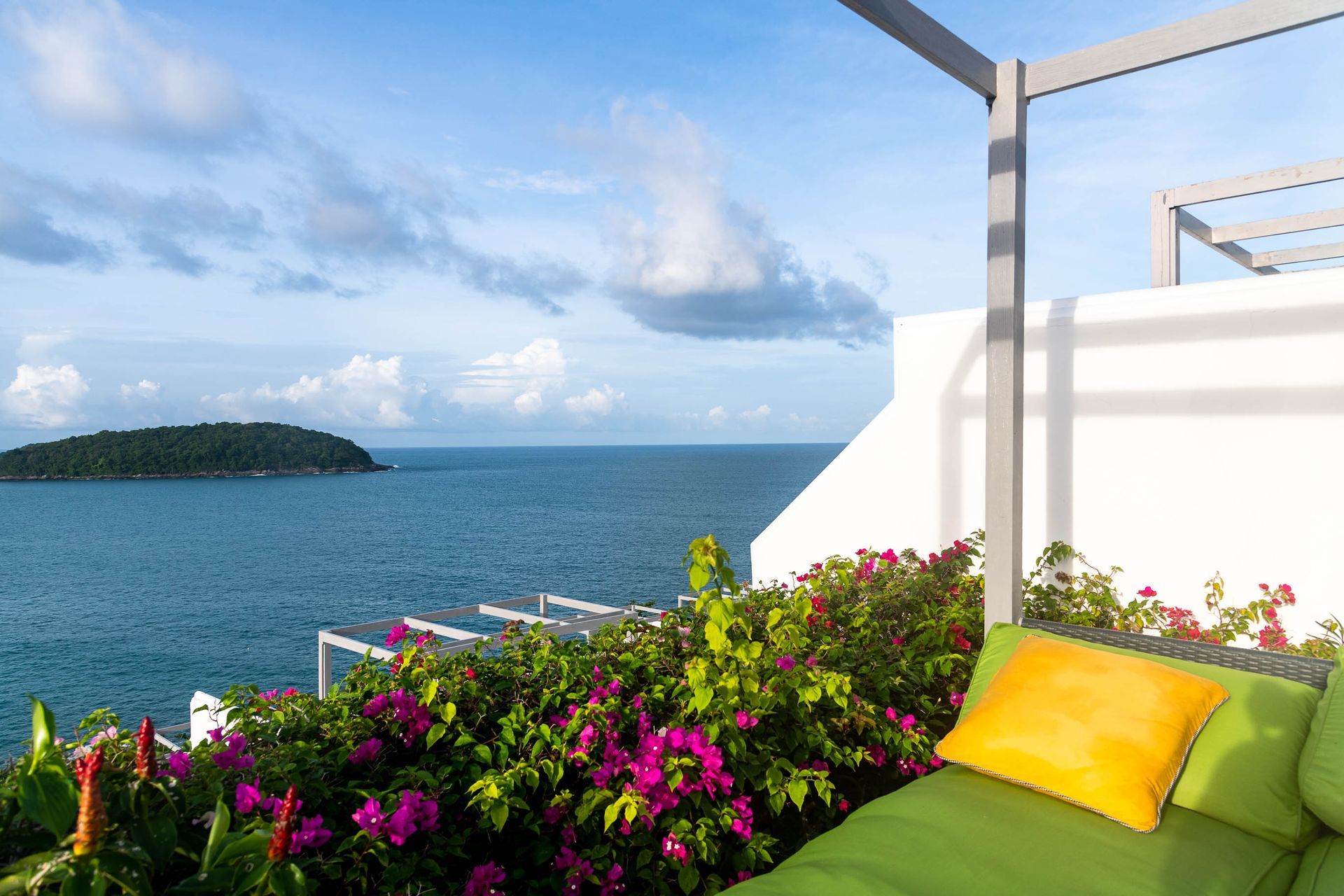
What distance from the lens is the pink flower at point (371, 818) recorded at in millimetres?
1322

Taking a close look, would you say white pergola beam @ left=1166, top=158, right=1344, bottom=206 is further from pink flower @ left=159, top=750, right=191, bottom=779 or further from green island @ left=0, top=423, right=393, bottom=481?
green island @ left=0, top=423, right=393, bottom=481

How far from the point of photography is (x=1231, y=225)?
5121 millimetres

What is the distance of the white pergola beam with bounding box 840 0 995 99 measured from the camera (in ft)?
6.89

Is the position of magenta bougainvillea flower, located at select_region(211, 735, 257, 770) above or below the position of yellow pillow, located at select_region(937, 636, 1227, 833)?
above

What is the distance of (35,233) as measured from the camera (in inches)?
1774

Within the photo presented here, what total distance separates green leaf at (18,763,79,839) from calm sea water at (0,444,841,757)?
15029 mm

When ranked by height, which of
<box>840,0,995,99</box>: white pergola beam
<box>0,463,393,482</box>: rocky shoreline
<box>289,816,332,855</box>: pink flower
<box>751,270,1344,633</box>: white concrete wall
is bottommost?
<box>0,463,393,482</box>: rocky shoreline

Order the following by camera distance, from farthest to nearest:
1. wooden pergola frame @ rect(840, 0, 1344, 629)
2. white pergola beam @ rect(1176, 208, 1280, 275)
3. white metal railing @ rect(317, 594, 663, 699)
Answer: white metal railing @ rect(317, 594, 663, 699) → white pergola beam @ rect(1176, 208, 1280, 275) → wooden pergola frame @ rect(840, 0, 1344, 629)

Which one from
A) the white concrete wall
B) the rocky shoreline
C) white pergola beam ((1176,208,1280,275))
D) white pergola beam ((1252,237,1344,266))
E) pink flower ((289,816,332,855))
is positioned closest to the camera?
pink flower ((289,816,332,855))

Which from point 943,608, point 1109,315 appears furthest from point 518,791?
point 1109,315

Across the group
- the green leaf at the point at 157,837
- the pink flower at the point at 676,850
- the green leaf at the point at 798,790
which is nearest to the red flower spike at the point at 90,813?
the green leaf at the point at 157,837

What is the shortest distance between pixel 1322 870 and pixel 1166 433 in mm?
2389

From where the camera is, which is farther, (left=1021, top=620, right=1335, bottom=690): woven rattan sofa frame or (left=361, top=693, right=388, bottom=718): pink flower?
(left=1021, top=620, right=1335, bottom=690): woven rattan sofa frame

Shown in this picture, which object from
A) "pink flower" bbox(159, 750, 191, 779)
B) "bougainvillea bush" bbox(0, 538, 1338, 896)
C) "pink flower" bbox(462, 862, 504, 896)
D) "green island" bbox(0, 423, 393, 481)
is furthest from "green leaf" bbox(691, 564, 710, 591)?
"green island" bbox(0, 423, 393, 481)
